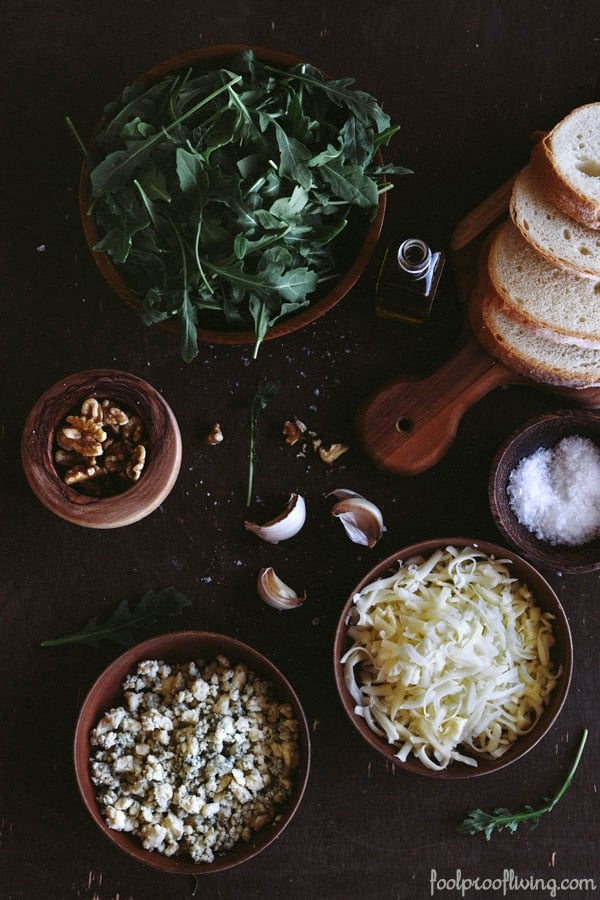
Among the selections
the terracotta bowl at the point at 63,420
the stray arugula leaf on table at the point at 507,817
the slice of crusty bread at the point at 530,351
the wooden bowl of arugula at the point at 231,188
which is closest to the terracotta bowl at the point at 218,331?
the wooden bowl of arugula at the point at 231,188

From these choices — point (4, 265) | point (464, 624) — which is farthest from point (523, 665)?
point (4, 265)

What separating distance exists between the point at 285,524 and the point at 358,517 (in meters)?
0.14

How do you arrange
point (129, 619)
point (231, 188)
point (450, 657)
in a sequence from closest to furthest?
point (231, 188), point (450, 657), point (129, 619)

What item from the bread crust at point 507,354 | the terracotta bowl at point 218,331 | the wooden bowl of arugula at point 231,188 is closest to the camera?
the wooden bowl of arugula at point 231,188

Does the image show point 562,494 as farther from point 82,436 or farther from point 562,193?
point 82,436

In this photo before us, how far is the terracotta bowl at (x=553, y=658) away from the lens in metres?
1.59

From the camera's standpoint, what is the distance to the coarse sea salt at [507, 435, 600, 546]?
5.53 feet

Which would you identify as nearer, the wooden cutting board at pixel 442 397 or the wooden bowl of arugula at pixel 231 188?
the wooden bowl of arugula at pixel 231 188

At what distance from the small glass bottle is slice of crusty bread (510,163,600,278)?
17 centimetres

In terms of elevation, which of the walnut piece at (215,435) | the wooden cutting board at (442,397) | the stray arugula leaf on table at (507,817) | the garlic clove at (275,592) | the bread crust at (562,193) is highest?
the bread crust at (562,193)

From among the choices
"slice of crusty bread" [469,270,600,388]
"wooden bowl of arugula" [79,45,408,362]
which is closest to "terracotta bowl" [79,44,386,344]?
"wooden bowl of arugula" [79,45,408,362]

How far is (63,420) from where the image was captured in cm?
163

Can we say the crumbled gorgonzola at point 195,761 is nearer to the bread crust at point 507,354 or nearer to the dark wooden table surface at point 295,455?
the dark wooden table surface at point 295,455

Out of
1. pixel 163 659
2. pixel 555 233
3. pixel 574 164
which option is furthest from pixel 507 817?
pixel 574 164
